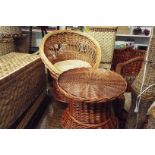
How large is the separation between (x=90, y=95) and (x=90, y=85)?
13 cm

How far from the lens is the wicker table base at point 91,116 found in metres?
1.16

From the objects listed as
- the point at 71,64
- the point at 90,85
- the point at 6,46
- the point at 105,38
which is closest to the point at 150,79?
the point at 90,85

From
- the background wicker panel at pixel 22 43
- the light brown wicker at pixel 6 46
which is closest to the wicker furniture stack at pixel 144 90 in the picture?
the light brown wicker at pixel 6 46

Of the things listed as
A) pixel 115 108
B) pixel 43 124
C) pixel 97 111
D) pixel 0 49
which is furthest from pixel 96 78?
pixel 0 49

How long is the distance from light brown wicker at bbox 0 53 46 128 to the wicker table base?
419 millimetres

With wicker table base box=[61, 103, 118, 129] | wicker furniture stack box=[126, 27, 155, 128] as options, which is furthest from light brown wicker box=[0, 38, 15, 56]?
wicker furniture stack box=[126, 27, 155, 128]

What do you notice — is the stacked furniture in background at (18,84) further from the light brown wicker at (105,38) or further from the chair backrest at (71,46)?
the light brown wicker at (105,38)

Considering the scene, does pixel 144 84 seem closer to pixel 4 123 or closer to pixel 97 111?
pixel 97 111

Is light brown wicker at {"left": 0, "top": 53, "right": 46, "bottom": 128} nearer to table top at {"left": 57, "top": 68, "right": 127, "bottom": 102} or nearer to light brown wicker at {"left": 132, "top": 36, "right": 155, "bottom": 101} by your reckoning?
table top at {"left": 57, "top": 68, "right": 127, "bottom": 102}

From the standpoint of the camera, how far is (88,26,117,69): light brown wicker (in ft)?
6.88

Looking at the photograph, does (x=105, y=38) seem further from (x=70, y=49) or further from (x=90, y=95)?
(x=90, y=95)

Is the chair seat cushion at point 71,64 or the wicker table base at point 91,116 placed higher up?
the chair seat cushion at point 71,64
